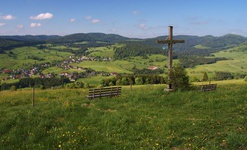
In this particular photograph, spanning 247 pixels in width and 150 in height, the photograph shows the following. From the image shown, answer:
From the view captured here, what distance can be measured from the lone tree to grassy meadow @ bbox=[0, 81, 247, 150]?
443 cm

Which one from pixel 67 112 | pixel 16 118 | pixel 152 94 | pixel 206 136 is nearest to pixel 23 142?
pixel 16 118

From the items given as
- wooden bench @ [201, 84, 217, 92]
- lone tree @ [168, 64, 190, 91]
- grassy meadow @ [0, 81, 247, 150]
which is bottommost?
grassy meadow @ [0, 81, 247, 150]

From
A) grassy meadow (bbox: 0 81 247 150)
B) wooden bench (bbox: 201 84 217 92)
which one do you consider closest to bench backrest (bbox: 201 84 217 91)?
wooden bench (bbox: 201 84 217 92)

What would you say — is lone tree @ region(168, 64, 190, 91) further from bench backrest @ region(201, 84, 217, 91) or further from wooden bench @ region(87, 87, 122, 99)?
wooden bench @ region(87, 87, 122, 99)

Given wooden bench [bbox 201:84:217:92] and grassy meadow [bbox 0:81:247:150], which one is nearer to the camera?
A: grassy meadow [bbox 0:81:247:150]

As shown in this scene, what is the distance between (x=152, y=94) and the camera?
2177 cm

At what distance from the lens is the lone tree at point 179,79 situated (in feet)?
74.3

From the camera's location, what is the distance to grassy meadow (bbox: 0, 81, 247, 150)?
10070 mm

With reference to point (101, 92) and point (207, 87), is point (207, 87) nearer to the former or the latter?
point (207, 87)

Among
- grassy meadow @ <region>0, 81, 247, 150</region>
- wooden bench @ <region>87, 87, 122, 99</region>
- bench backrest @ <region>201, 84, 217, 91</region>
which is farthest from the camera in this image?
bench backrest @ <region>201, 84, 217, 91</region>

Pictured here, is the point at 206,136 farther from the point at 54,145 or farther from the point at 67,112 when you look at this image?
the point at 67,112

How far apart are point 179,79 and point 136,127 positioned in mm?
11374

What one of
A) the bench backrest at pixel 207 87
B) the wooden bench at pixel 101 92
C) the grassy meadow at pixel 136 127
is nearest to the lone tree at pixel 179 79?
the bench backrest at pixel 207 87

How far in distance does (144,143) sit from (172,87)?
13630 mm
